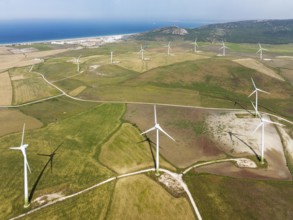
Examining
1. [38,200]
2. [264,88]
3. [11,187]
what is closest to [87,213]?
[38,200]

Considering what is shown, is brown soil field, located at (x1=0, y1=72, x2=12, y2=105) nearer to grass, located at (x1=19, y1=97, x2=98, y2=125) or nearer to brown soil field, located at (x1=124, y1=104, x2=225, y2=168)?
grass, located at (x1=19, y1=97, x2=98, y2=125)

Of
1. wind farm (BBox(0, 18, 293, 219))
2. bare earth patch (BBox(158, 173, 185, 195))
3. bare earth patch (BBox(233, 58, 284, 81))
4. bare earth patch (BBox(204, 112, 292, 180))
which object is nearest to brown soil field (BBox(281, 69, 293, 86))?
bare earth patch (BBox(233, 58, 284, 81))

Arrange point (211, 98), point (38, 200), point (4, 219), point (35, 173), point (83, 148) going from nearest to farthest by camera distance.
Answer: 1. point (4, 219)
2. point (38, 200)
3. point (35, 173)
4. point (83, 148)
5. point (211, 98)

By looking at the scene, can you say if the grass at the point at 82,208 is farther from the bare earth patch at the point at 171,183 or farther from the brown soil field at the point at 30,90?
the brown soil field at the point at 30,90

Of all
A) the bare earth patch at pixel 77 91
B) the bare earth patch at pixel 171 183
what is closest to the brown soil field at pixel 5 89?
the bare earth patch at pixel 77 91

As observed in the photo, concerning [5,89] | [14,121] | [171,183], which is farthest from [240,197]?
[5,89]

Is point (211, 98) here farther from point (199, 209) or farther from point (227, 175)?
point (199, 209)

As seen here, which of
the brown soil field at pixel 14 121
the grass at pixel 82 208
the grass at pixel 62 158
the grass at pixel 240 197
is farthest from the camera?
the brown soil field at pixel 14 121

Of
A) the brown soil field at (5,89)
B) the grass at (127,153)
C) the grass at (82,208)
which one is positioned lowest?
the brown soil field at (5,89)
